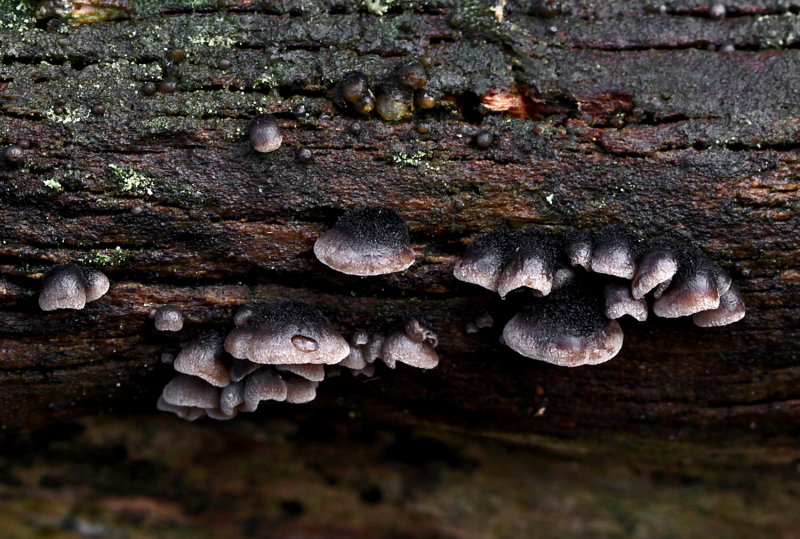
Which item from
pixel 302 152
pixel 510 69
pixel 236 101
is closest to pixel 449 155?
pixel 510 69

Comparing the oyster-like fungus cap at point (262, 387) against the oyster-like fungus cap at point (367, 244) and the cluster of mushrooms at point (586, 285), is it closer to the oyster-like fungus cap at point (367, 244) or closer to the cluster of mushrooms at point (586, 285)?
the oyster-like fungus cap at point (367, 244)

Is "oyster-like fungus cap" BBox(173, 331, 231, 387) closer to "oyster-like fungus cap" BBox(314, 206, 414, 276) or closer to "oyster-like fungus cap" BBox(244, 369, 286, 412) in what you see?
"oyster-like fungus cap" BBox(244, 369, 286, 412)

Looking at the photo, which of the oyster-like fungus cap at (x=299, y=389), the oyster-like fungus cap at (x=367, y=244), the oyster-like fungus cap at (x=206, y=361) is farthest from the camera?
the oyster-like fungus cap at (x=299, y=389)

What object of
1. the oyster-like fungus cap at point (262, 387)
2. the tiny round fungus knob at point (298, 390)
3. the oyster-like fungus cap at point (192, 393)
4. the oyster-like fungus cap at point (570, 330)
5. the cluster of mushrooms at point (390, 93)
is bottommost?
the oyster-like fungus cap at point (192, 393)

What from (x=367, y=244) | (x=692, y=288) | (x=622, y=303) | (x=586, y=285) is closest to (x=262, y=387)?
(x=367, y=244)

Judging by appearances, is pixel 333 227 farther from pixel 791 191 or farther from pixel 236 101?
pixel 791 191

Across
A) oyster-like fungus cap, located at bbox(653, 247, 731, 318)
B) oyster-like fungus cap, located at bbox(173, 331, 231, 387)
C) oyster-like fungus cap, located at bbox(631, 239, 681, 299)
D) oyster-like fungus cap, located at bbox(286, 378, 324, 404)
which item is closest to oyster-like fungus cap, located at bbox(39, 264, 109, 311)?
oyster-like fungus cap, located at bbox(173, 331, 231, 387)

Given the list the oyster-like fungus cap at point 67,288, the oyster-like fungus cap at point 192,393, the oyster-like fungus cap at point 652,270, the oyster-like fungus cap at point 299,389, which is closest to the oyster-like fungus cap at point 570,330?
the oyster-like fungus cap at point 652,270
